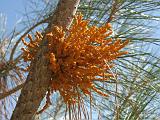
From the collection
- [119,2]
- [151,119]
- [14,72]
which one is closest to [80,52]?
[119,2]

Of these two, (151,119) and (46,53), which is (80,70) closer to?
(46,53)

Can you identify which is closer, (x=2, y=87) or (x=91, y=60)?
(x=91, y=60)

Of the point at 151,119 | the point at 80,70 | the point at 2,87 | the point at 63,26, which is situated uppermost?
the point at 151,119

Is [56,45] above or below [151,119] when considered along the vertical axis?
below

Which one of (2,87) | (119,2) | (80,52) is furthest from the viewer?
(2,87)

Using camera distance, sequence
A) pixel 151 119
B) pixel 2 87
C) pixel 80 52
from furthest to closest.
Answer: pixel 151 119 → pixel 2 87 → pixel 80 52

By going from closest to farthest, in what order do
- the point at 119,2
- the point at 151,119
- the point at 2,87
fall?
the point at 119,2
the point at 2,87
the point at 151,119

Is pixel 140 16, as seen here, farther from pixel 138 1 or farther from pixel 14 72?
pixel 14 72

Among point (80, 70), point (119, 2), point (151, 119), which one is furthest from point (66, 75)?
point (151, 119)

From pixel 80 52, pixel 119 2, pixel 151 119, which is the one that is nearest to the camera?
pixel 80 52
